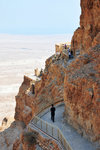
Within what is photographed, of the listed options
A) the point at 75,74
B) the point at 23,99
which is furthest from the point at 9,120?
the point at 75,74

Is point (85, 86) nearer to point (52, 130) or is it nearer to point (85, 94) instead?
point (85, 94)

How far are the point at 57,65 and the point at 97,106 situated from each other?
40.4 ft

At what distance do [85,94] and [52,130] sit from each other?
2.74m

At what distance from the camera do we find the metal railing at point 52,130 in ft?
33.8

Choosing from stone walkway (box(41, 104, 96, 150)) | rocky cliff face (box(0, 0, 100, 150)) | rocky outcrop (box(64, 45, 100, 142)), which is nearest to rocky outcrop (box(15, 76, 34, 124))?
rocky cliff face (box(0, 0, 100, 150))

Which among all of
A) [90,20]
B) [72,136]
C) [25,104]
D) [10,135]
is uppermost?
[90,20]

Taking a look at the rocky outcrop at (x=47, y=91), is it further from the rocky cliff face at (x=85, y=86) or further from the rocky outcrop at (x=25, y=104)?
the rocky cliff face at (x=85, y=86)

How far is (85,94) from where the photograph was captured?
1067 centimetres

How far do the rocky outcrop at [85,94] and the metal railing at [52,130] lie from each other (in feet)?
3.54

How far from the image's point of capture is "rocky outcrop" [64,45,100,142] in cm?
991

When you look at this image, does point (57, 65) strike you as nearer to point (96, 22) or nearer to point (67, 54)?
point (67, 54)

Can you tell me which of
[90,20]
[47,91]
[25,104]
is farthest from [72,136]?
[25,104]

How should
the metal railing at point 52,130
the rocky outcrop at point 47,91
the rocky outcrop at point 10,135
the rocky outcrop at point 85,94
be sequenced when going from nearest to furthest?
the rocky outcrop at point 85,94 → the metal railing at point 52,130 → the rocky outcrop at point 47,91 → the rocky outcrop at point 10,135

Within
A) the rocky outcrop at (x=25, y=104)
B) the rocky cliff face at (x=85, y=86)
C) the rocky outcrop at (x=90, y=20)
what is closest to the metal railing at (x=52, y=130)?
the rocky cliff face at (x=85, y=86)
